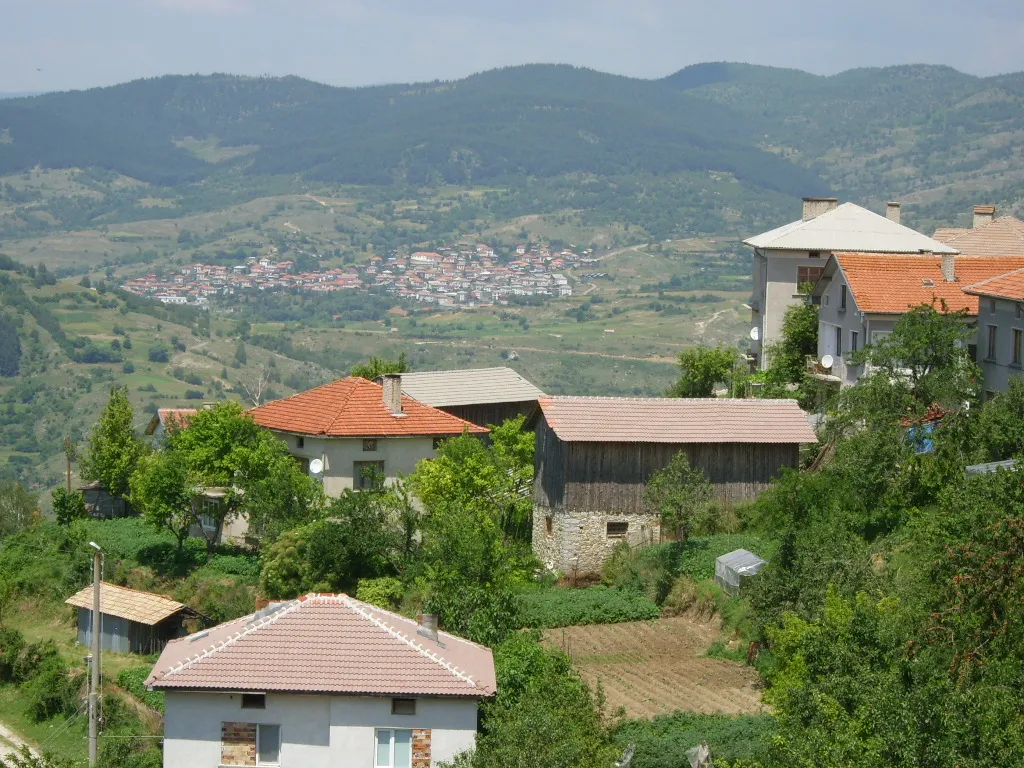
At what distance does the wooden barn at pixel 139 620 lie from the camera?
37.2 meters

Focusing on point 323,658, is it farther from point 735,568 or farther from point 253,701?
point 735,568

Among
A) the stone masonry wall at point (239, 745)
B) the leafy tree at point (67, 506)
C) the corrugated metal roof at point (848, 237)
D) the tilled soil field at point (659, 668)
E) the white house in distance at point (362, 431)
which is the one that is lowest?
the leafy tree at point (67, 506)

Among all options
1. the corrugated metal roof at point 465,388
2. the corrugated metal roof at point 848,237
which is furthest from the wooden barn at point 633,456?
the corrugated metal roof at point 848,237

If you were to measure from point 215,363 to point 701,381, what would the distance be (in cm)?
13810

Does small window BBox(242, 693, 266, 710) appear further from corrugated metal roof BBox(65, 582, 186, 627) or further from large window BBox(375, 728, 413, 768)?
corrugated metal roof BBox(65, 582, 186, 627)

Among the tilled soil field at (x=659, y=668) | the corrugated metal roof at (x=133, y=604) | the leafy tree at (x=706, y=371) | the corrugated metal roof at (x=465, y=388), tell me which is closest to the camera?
the tilled soil field at (x=659, y=668)

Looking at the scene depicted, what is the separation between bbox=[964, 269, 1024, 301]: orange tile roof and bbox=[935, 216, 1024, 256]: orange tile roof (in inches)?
484

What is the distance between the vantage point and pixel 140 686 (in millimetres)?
33781

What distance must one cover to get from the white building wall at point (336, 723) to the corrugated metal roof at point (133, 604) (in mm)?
14599

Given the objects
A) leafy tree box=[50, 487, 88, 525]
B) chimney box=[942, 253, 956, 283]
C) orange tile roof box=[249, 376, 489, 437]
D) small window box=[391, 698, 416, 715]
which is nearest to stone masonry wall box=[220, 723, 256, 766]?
small window box=[391, 698, 416, 715]

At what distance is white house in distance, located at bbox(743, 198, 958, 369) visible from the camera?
48.3 metres

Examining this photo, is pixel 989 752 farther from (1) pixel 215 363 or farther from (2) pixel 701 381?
(1) pixel 215 363

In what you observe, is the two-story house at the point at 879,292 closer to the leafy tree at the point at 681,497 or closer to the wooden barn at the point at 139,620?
the leafy tree at the point at 681,497

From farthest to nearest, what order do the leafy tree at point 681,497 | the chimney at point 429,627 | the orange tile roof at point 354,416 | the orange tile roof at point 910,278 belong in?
the orange tile roof at point 354,416 < the orange tile roof at point 910,278 < the leafy tree at point 681,497 < the chimney at point 429,627
